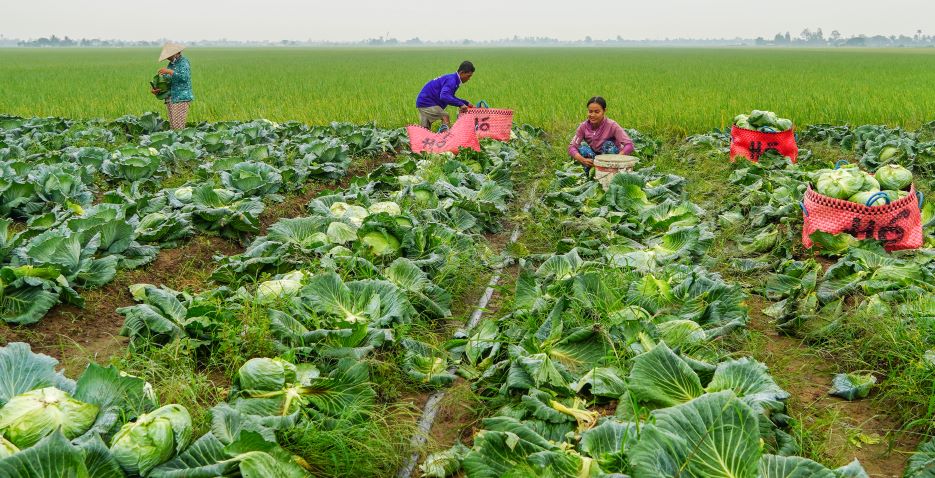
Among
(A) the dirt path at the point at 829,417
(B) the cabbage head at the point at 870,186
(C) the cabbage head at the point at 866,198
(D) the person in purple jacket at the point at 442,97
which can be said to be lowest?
(A) the dirt path at the point at 829,417

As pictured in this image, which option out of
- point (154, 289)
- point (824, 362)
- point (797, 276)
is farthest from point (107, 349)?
point (797, 276)

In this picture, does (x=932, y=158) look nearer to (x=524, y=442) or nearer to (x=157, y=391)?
(x=524, y=442)

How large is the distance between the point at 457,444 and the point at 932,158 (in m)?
7.12

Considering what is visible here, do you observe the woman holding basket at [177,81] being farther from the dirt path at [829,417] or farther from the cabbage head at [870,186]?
the dirt path at [829,417]

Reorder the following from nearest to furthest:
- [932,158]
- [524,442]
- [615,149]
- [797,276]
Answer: [524,442], [797,276], [615,149], [932,158]

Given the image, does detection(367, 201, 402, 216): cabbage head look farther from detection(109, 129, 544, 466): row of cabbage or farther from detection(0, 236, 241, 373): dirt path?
detection(0, 236, 241, 373): dirt path

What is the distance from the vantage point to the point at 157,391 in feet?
9.02

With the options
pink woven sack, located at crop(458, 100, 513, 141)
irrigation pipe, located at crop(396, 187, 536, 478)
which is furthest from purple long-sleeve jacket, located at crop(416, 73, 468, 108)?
irrigation pipe, located at crop(396, 187, 536, 478)

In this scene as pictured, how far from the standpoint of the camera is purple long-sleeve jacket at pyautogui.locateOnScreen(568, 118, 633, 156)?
22.2 feet

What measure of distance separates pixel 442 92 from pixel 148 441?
6898 mm

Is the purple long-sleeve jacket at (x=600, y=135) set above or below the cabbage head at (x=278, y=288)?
above

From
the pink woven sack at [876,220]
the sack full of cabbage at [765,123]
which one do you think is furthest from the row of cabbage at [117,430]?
the sack full of cabbage at [765,123]

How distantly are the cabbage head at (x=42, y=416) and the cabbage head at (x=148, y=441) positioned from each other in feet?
0.50

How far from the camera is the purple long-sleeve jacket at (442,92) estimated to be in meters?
8.55
